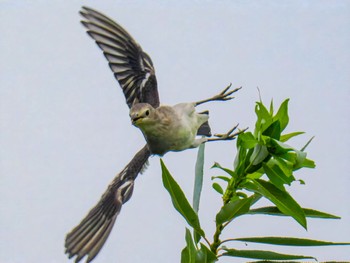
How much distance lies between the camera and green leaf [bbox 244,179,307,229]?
88.3 inches

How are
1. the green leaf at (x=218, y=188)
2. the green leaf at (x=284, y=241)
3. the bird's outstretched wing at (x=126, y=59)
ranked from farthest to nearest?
the bird's outstretched wing at (x=126, y=59)
the green leaf at (x=218, y=188)
the green leaf at (x=284, y=241)

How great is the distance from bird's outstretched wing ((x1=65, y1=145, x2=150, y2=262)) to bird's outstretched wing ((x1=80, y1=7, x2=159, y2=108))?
0.38m

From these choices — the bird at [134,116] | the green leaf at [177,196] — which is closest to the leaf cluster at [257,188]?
the green leaf at [177,196]

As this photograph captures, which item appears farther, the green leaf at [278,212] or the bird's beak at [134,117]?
the bird's beak at [134,117]

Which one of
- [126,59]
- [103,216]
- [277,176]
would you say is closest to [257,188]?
[277,176]

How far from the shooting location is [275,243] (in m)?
2.37

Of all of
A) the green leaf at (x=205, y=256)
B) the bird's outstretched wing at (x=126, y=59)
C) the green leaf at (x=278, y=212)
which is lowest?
the green leaf at (x=278, y=212)

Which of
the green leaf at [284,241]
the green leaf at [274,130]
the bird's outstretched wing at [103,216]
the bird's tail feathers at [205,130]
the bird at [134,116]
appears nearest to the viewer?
the green leaf at [284,241]

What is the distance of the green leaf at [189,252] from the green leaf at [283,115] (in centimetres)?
56

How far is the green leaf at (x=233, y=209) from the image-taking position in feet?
7.42

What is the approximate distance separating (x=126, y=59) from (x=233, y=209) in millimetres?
2728

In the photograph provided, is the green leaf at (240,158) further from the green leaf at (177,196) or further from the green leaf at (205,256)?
the green leaf at (205,256)

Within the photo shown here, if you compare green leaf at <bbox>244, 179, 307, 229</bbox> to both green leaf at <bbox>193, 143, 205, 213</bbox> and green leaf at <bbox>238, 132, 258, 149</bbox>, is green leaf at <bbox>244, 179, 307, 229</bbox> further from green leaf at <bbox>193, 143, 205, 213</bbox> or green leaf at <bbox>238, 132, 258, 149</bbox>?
green leaf at <bbox>193, 143, 205, 213</bbox>

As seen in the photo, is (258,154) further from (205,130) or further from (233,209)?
(205,130)
